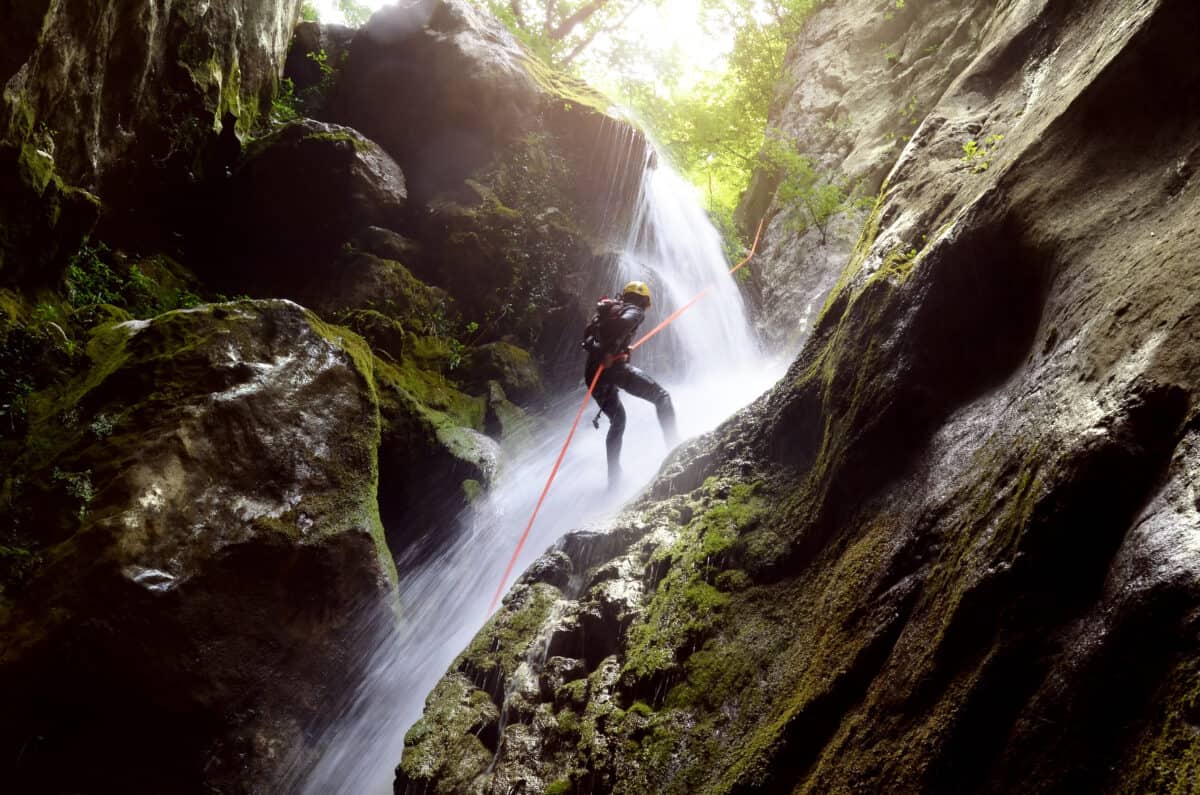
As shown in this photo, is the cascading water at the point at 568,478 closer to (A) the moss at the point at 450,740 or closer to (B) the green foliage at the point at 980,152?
(A) the moss at the point at 450,740

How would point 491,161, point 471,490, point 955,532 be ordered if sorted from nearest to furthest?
point 955,532, point 471,490, point 491,161

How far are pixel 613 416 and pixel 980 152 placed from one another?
4836mm

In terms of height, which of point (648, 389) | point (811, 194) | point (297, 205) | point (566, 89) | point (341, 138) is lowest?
point (648, 389)

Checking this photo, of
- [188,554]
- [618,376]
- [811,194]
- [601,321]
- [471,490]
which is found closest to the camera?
[188,554]

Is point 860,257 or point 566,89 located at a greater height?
point 566,89

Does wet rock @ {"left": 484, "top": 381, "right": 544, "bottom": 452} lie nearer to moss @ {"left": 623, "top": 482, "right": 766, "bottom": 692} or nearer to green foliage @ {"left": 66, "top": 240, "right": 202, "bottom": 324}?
green foliage @ {"left": 66, "top": 240, "right": 202, "bottom": 324}

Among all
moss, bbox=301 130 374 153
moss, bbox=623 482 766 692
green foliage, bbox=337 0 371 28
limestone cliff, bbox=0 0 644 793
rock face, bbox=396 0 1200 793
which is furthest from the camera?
green foliage, bbox=337 0 371 28

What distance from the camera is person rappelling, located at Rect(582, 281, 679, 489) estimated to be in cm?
709

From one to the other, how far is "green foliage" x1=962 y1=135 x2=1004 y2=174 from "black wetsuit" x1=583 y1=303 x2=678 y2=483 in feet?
12.7

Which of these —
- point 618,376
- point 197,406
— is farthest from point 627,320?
point 197,406

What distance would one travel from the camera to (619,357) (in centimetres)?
723

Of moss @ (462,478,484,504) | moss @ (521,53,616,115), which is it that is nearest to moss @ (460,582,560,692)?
moss @ (462,478,484,504)

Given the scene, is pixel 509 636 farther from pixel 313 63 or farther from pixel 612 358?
pixel 313 63

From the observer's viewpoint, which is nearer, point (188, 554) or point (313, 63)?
point (188, 554)
